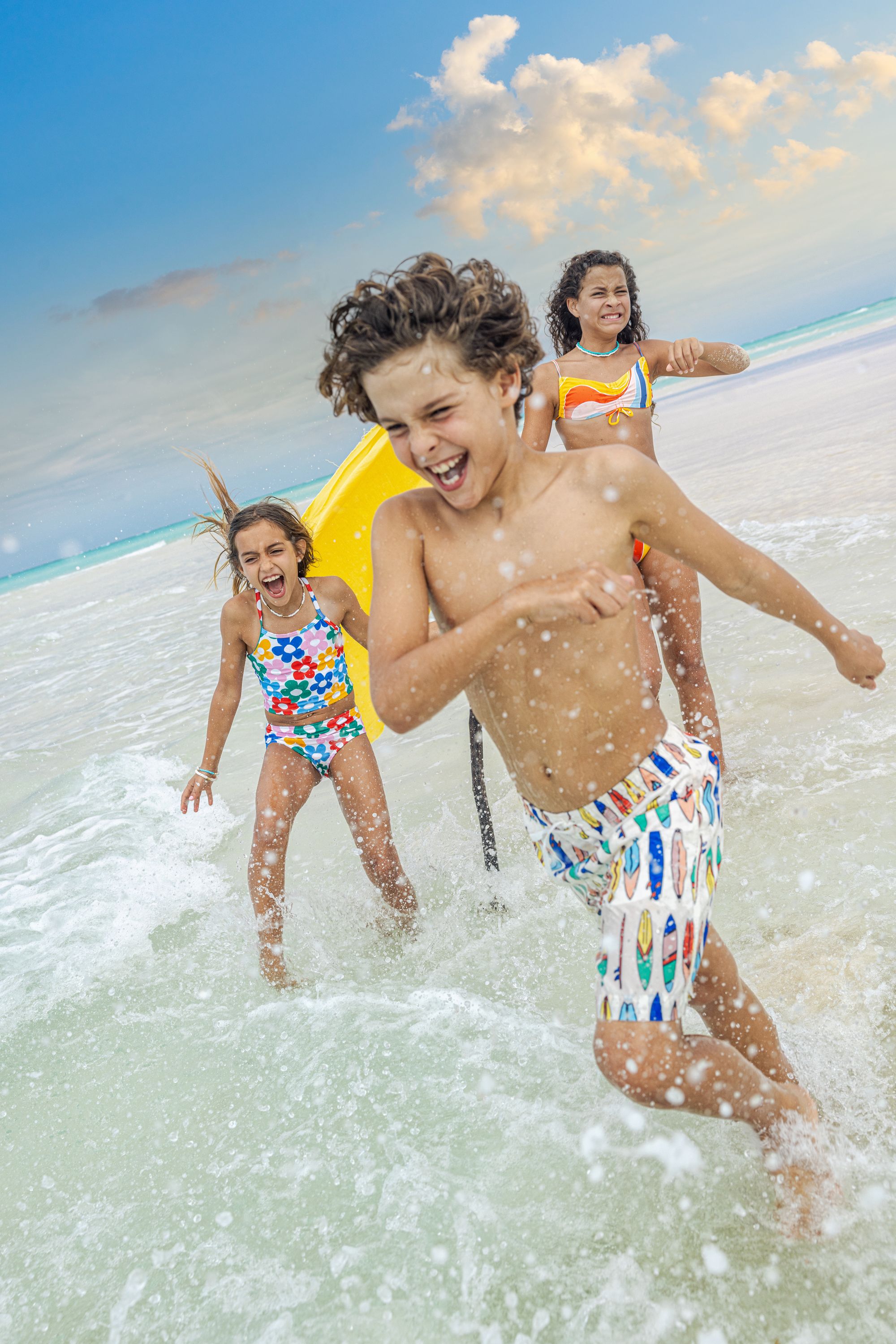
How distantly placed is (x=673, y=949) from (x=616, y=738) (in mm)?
427

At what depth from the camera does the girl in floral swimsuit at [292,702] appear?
11.4 ft

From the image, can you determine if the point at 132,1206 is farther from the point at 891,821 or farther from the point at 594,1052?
the point at 891,821

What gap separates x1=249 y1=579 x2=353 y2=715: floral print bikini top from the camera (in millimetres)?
3584

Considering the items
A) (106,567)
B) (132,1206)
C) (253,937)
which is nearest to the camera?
(132,1206)

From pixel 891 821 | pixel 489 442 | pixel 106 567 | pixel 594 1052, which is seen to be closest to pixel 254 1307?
pixel 594 1052

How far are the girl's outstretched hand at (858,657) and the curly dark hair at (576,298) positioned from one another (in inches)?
87.5

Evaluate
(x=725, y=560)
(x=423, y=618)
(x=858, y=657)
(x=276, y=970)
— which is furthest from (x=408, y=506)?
(x=276, y=970)

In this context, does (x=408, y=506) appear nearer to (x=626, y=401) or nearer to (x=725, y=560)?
(x=725, y=560)

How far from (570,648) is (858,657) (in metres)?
0.69

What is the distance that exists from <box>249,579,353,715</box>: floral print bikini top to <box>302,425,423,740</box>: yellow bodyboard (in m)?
0.27

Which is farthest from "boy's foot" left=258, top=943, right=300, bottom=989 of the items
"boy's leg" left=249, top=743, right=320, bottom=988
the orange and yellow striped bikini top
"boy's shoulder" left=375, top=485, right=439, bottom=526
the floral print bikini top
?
the orange and yellow striped bikini top

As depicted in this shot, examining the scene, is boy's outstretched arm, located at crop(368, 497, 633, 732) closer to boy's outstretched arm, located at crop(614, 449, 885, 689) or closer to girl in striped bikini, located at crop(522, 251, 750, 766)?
boy's outstretched arm, located at crop(614, 449, 885, 689)

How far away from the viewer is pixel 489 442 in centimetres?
186

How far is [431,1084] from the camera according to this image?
2.57 metres
